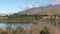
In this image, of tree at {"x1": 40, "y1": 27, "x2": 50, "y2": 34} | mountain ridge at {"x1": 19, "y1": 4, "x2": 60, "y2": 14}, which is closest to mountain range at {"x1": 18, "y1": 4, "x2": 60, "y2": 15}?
mountain ridge at {"x1": 19, "y1": 4, "x2": 60, "y2": 14}

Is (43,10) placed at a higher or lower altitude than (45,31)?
higher

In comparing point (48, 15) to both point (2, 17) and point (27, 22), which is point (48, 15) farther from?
point (2, 17)

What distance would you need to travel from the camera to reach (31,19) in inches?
222

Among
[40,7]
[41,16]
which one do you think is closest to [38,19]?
[41,16]

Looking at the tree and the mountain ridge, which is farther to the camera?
the mountain ridge

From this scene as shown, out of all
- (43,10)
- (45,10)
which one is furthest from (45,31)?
(45,10)

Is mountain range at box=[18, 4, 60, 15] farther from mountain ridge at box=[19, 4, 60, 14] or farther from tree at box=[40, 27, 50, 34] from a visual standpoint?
tree at box=[40, 27, 50, 34]

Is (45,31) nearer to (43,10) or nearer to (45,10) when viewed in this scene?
(43,10)

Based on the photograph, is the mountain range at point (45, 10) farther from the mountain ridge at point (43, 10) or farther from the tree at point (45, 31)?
the tree at point (45, 31)

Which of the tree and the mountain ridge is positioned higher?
the mountain ridge

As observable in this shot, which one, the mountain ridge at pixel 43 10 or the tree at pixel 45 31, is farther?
the mountain ridge at pixel 43 10

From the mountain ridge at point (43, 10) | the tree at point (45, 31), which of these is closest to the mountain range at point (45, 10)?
the mountain ridge at point (43, 10)

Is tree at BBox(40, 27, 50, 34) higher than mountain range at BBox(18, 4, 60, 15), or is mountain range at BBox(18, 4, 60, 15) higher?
mountain range at BBox(18, 4, 60, 15)

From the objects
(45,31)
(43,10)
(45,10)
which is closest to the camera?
(45,31)
